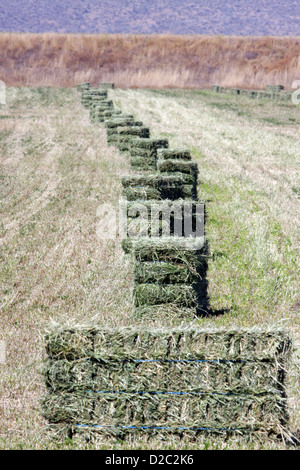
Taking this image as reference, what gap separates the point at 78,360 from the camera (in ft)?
16.3

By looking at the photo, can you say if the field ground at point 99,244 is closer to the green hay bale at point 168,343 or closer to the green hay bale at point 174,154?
the green hay bale at point 168,343

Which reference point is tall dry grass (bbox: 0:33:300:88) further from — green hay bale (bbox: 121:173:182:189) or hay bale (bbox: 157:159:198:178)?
green hay bale (bbox: 121:173:182:189)

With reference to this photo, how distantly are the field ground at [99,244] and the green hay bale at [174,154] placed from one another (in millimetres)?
1100

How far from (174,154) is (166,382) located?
378 inches

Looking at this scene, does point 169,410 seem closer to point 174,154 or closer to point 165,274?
point 165,274

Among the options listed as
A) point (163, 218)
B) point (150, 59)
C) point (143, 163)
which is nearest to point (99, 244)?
point (163, 218)

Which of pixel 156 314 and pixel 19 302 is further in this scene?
pixel 19 302

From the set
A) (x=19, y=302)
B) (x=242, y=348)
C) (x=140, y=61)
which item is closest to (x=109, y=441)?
(x=242, y=348)

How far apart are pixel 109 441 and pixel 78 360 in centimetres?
86

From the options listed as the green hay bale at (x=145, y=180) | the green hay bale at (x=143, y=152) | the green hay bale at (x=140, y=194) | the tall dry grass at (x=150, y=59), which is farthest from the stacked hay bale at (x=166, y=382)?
the tall dry grass at (x=150, y=59)

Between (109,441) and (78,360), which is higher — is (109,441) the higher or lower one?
the lower one

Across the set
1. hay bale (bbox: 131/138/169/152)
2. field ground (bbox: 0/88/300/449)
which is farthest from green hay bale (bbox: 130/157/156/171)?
field ground (bbox: 0/88/300/449)

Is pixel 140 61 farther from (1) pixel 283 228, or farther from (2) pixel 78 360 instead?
(2) pixel 78 360

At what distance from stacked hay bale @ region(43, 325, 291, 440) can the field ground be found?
20 cm
